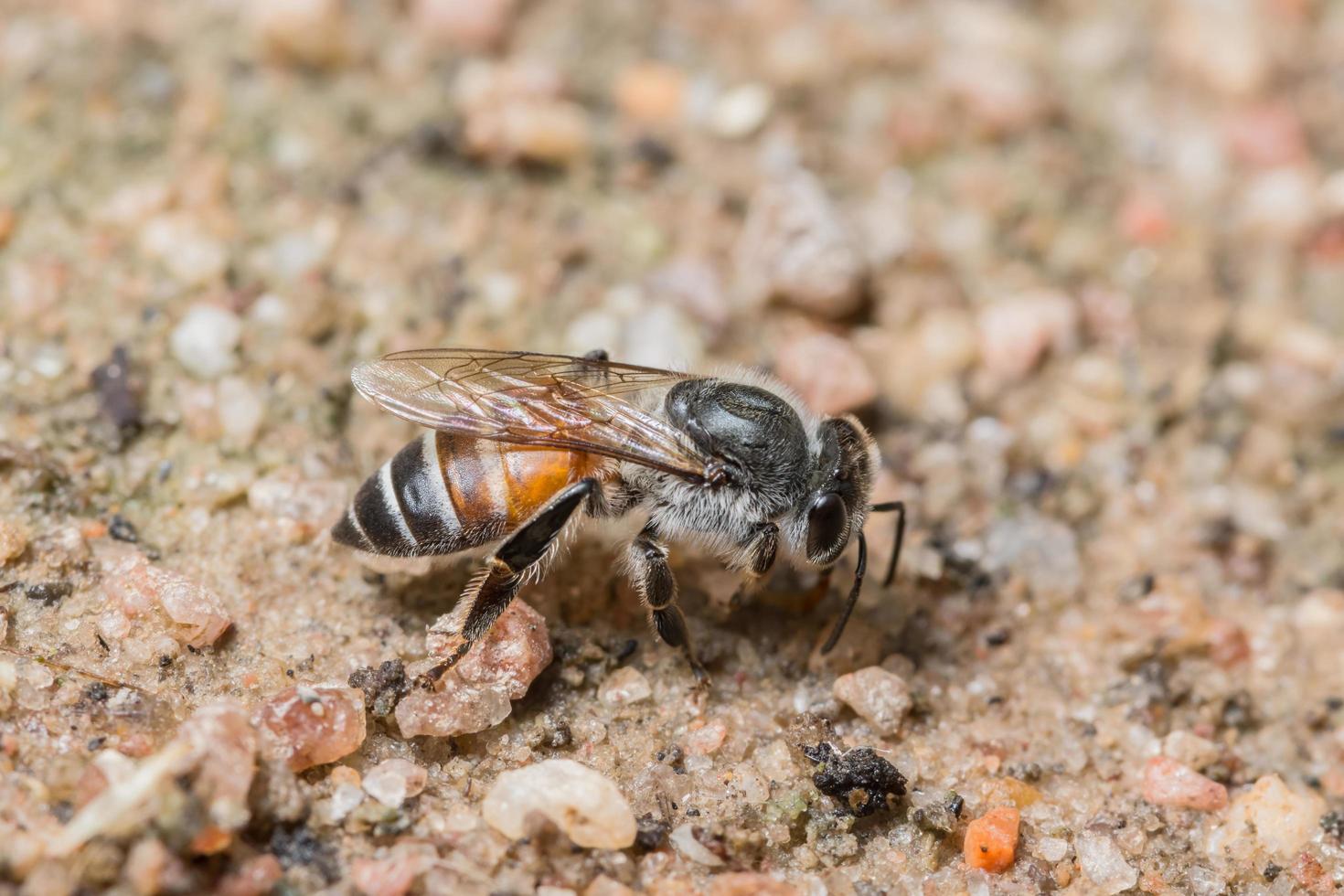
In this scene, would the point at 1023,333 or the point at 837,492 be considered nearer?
the point at 837,492

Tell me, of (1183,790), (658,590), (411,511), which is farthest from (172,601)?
(1183,790)

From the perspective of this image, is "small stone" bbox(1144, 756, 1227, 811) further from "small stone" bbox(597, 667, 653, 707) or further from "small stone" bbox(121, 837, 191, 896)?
"small stone" bbox(121, 837, 191, 896)

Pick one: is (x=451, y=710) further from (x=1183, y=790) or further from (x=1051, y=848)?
(x=1183, y=790)

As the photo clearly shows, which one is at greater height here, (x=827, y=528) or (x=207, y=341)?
(x=207, y=341)

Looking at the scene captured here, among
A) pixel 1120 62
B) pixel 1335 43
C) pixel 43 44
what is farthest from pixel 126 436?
pixel 1335 43

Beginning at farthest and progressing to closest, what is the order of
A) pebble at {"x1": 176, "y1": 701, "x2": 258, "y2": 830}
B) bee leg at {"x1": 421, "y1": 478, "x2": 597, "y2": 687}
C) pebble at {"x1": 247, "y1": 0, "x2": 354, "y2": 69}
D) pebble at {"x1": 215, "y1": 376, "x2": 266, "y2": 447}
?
1. pebble at {"x1": 247, "y1": 0, "x2": 354, "y2": 69}
2. pebble at {"x1": 215, "y1": 376, "x2": 266, "y2": 447}
3. bee leg at {"x1": 421, "y1": 478, "x2": 597, "y2": 687}
4. pebble at {"x1": 176, "y1": 701, "x2": 258, "y2": 830}

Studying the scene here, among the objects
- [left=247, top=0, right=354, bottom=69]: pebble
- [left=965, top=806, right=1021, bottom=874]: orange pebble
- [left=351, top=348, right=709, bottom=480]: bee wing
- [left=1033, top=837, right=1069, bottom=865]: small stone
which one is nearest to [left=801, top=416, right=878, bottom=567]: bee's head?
[left=351, top=348, right=709, bottom=480]: bee wing

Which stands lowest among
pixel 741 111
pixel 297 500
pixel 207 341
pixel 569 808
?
pixel 569 808
